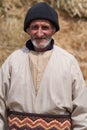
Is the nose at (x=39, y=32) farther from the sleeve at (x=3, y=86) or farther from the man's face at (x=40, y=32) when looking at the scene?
the sleeve at (x=3, y=86)

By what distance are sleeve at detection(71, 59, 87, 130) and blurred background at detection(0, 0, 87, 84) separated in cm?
241

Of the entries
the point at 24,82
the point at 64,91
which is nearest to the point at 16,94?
the point at 24,82

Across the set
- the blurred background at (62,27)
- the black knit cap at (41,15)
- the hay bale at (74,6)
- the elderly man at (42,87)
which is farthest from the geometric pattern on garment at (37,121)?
the hay bale at (74,6)

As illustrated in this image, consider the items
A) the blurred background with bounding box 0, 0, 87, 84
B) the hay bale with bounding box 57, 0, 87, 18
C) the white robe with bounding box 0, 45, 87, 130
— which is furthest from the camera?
the hay bale with bounding box 57, 0, 87, 18

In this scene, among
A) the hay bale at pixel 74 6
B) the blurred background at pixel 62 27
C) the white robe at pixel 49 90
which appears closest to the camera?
the white robe at pixel 49 90

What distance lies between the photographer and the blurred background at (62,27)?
6.20 meters

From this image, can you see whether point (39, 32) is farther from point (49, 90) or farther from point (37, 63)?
point (49, 90)

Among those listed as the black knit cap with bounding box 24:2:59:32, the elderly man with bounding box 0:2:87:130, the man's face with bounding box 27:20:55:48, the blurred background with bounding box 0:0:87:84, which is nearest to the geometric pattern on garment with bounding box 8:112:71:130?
the elderly man with bounding box 0:2:87:130

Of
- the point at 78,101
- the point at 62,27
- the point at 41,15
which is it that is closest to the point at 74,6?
the point at 62,27

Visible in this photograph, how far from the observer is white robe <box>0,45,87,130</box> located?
3.60 metres

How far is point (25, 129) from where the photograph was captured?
3627 millimetres

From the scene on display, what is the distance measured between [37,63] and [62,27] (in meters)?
2.77

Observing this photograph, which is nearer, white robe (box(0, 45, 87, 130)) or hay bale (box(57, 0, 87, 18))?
white robe (box(0, 45, 87, 130))

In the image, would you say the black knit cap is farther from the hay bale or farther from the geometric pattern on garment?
the hay bale
